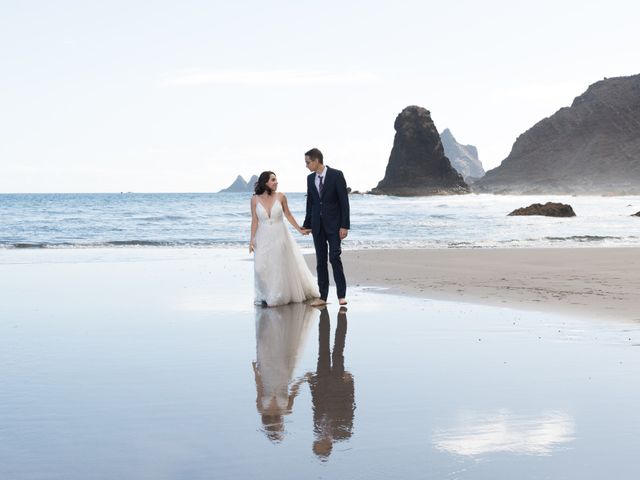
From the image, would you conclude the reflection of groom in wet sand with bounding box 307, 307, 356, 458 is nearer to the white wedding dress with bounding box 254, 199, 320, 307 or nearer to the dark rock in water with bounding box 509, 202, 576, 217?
the white wedding dress with bounding box 254, 199, 320, 307

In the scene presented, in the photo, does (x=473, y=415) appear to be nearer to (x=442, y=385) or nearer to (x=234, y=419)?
(x=442, y=385)

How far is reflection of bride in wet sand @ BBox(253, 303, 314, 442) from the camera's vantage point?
4967 millimetres

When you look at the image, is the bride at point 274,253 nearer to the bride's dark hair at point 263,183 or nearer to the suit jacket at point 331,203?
the bride's dark hair at point 263,183

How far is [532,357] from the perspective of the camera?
6.74 meters

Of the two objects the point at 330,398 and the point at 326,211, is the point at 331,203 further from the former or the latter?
the point at 330,398

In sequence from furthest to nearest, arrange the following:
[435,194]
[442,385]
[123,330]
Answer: [435,194] → [123,330] → [442,385]

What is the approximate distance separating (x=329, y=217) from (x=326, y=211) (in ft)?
0.34

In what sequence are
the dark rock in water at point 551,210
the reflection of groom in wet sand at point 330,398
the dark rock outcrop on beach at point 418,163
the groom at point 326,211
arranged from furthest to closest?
the dark rock outcrop on beach at point 418,163 → the dark rock in water at point 551,210 → the groom at point 326,211 → the reflection of groom in wet sand at point 330,398

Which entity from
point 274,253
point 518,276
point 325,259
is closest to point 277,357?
point 274,253

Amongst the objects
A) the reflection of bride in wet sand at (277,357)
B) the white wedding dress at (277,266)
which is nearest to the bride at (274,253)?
the white wedding dress at (277,266)

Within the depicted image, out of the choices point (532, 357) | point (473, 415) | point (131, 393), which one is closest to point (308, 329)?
point (532, 357)

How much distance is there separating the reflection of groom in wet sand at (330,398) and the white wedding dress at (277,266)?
3048 mm

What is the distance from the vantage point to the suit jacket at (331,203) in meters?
10.9

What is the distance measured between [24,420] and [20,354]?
233 cm
